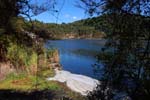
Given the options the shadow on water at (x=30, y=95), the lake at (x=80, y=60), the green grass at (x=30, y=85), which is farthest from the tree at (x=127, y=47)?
the green grass at (x=30, y=85)

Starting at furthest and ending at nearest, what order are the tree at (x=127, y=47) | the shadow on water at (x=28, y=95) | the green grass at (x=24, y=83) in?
the green grass at (x=24, y=83)
the shadow on water at (x=28, y=95)
the tree at (x=127, y=47)

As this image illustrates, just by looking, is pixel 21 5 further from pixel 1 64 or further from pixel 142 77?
pixel 1 64

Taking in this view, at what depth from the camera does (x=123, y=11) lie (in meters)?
5.79

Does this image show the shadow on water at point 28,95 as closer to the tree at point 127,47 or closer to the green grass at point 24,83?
the green grass at point 24,83

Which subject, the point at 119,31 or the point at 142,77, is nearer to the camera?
the point at 142,77

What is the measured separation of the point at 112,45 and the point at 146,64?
29.5 inches

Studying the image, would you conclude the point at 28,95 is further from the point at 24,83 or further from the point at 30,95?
the point at 24,83

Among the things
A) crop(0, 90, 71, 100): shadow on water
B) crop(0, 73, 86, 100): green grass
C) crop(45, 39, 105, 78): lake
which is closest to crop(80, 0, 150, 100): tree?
crop(45, 39, 105, 78): lake

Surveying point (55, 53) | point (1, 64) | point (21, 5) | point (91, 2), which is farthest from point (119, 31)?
point (55, 53)

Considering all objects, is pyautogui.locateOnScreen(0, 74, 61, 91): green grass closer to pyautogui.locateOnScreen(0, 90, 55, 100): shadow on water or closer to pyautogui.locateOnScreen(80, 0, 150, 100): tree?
pyautogui.locateOnScreen(0, 90, 55, 100): shadow on water

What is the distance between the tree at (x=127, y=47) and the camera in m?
5.50

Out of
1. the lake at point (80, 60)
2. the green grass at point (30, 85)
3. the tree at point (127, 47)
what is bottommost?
the lake at point (80, 60)

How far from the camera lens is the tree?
5496 mm

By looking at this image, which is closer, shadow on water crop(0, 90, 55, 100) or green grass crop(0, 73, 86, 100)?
shadow on water crop(0, 90, 55, 100)
